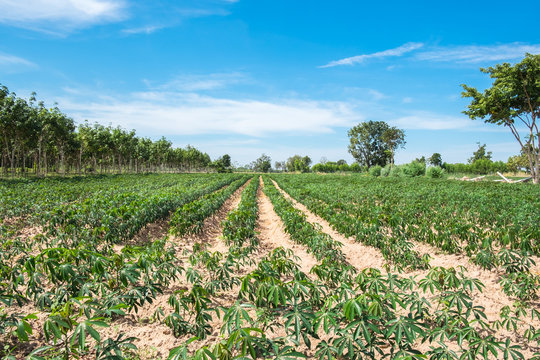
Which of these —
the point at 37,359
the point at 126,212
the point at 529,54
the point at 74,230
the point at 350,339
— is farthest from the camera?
the point at 529,54

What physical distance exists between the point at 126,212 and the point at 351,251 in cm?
563

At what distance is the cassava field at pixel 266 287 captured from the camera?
2.13 m

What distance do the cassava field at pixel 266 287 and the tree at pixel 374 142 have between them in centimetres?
6298

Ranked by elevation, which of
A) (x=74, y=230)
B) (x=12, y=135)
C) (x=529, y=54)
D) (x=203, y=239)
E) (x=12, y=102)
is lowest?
(x=203, y=239)

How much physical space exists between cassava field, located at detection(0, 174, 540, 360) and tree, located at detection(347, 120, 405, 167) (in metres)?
63.0

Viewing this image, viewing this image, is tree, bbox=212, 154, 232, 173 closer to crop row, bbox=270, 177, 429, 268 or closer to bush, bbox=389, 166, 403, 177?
bush, bbox=389, 166, 403, 177

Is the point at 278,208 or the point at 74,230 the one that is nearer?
the point at 74,230

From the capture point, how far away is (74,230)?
20.2 feet

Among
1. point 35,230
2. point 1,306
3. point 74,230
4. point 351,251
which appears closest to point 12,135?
point 35,230

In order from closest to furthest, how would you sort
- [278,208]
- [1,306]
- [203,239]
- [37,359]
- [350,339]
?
[37,359] < [350,339] < [1,306] < [203,239] < [278,208]

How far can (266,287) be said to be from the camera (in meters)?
2.63

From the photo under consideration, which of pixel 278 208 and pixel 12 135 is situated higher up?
pixel 12 135

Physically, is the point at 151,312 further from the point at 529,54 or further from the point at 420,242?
the point at 529,54

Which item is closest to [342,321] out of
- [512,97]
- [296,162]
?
[512,97]
